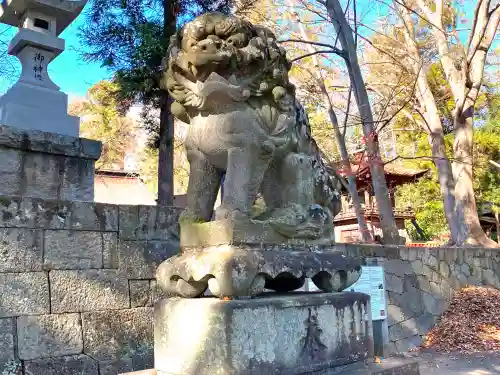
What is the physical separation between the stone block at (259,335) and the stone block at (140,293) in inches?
65.8

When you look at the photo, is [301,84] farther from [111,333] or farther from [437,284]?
[111,333]

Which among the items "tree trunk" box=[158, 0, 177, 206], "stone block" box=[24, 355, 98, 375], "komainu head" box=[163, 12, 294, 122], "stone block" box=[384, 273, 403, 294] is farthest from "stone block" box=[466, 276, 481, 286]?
"komainu head" box=[163, 12, 294, 122]

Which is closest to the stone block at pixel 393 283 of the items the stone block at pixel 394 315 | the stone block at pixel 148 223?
the stone block at pixel 394 315

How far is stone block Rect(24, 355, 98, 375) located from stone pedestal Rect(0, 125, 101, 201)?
64.5 inches

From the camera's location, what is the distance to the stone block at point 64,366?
3479 mm

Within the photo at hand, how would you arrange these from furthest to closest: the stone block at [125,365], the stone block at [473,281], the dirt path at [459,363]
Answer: the stone block at [473,281] < the dirt path at [459,363] < the stone block at [125,365]

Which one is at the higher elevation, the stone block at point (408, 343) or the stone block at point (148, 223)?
the stone block at point (148, 223)

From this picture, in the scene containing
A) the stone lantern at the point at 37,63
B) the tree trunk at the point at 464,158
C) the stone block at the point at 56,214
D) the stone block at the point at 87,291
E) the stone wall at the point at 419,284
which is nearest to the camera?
the stone block at the point at 56,214

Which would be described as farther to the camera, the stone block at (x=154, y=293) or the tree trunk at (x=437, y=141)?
the tree trunk at (x=437, y=141)

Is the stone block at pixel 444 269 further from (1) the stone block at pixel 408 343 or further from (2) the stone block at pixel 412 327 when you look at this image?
(1) the stone block at pixel 408 343

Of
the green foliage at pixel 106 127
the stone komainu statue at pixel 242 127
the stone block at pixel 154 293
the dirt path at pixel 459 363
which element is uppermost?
the green foliage at pixel 106 127

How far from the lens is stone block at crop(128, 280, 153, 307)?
409 centimetres

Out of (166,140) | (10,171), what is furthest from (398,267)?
(10,171)

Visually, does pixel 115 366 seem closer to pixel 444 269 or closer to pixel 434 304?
pixel 434 304
